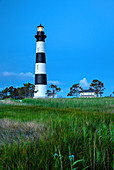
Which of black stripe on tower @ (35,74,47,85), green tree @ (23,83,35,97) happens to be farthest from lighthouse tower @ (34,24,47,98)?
green tree @ (23,83,35,97)

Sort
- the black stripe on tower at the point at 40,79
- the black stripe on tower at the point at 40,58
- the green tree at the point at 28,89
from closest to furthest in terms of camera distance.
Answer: the black stripe on tower at the point at 40,79 → the black stripe on tower at the point at 40,58 → the green tree at the point at 28,89

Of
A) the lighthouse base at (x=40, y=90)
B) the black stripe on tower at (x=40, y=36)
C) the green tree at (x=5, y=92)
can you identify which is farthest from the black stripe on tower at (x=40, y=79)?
the green tree at (x=5, y=92)

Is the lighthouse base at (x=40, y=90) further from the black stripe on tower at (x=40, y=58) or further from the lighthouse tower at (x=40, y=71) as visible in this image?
the black stripe on tower at (x=40, y=58)

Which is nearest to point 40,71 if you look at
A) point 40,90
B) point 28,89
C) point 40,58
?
point 40,58

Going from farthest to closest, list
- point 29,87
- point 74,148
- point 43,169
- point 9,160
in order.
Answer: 1. point 29,87
2. point 74,148
3. point 9,160
4. point 43,169

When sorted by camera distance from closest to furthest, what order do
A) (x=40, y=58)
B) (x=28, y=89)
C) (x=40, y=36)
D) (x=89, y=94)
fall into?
(x=40, y=58) → (x=40, y=36) → (x=28, y=89) → (x=89, y=94)

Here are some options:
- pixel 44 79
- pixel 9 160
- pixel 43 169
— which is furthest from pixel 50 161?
pixel 44 79

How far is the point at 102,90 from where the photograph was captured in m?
46.9

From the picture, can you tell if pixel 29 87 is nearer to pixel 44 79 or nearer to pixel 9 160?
Result: pixel 44 79

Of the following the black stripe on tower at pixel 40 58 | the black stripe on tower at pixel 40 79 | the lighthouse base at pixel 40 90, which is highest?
the black stripe on tower at pixel 40 58

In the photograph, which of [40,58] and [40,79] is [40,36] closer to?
[40,58]

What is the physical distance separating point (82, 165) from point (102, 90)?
4586 centimetres

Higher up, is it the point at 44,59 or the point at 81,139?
the point at 44,59

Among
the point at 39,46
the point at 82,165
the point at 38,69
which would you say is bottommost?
the point at 82,165
